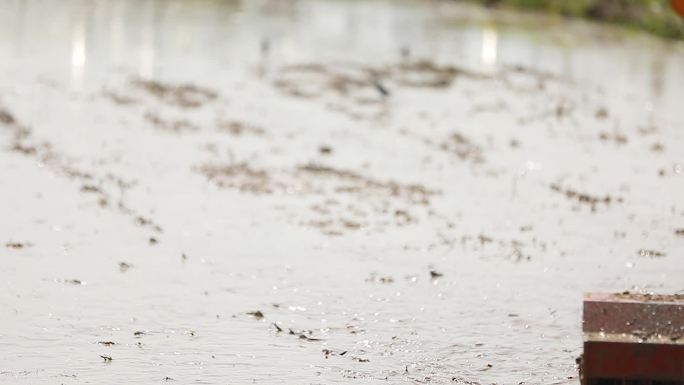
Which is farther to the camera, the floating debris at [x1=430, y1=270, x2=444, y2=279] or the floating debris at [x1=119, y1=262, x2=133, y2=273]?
the floating debris at [x1=430, y1=270, x2=444, y2=279]

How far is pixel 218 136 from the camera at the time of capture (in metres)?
14.9

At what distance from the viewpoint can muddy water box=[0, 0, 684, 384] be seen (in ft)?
25.4

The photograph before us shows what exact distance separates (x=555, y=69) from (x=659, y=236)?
12.8 metres

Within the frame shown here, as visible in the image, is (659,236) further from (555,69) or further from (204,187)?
(555,69)

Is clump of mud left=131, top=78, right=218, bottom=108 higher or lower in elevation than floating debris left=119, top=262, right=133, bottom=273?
higher

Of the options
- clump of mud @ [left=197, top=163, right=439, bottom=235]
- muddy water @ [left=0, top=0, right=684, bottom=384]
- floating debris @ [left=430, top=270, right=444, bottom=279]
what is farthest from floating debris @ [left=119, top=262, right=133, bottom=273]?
floating debris @ [left=430, top=270, right=444, bottom=279]

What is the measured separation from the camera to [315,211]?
11648mm

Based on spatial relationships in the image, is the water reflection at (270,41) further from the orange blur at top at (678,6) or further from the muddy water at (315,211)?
the orange blur at top at (678,6)

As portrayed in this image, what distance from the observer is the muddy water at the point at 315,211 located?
775 cm

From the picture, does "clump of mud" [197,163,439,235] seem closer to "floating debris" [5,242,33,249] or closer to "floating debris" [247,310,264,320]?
"floating debris" [5,242,33,249]

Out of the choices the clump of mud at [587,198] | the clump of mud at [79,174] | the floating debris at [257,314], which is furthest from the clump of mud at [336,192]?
the floating debris at [257,314]

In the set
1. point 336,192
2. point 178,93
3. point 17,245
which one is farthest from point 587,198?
point 178,93

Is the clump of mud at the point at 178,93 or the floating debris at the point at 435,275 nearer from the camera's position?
the floating debris at the point at 435,275

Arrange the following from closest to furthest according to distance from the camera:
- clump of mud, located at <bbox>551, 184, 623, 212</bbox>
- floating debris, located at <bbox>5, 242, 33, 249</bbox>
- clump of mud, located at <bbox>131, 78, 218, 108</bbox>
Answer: floating debris, located at <bbox>5, 242, 33, 249</bbox> < clump of mud, located at <bbox>551, 184, 623, 212</bbox> < clump of mud, located at <bbox>131, 78, 218, 108</bbox>
